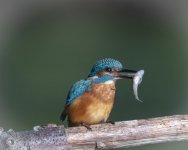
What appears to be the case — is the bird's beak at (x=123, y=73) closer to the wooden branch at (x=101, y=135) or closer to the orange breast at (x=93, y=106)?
the orange breast at (x=93, y=106)

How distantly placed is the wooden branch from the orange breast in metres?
0.53

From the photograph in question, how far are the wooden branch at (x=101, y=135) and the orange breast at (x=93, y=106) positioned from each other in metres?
0.53

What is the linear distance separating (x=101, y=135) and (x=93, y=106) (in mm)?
653

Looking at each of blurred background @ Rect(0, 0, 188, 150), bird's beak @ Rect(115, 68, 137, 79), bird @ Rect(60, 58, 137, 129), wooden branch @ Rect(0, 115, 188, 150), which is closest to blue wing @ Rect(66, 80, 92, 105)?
bird @ Rect(60, 58, 137, 129)

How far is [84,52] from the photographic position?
13.1m

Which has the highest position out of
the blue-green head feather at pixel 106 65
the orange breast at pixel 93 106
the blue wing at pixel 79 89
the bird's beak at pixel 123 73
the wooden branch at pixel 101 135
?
the blue-green head feather at pixel 106 65

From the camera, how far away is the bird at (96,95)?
594 centimetres

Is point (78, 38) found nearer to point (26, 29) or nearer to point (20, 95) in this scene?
point (26, 29)

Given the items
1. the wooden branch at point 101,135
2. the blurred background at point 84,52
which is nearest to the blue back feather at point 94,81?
the wooden branch at point 101,135

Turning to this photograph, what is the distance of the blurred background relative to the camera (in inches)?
415

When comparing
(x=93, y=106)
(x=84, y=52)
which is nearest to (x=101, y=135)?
(x=93, y=106)

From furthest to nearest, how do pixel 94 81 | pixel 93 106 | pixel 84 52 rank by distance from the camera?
pixel 84 52
pixel 94 81
pixel 93 106

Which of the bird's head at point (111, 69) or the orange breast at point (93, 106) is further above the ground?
the bird's head at point (111, 69)

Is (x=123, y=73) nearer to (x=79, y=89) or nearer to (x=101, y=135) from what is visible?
(x=79, y=89)
